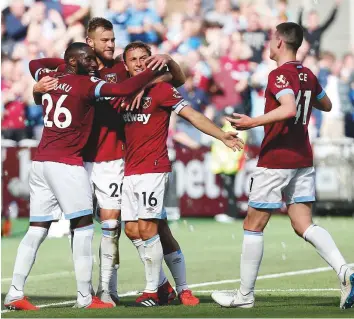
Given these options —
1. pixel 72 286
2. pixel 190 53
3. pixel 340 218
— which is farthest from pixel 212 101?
pixel 72 286

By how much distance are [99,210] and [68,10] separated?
1300 centimetres

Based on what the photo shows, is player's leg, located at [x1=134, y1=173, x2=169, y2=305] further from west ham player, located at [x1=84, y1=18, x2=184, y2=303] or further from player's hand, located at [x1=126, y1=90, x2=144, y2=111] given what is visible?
player's hand, located at [x1=126, y1=90, x2=144, y2=111]

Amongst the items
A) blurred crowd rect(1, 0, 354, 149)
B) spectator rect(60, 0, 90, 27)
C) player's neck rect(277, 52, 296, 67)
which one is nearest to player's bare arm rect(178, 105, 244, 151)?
player's neck rect(277, 52, 296, 67)

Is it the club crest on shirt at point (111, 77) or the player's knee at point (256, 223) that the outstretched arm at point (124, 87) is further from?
the player's knee at point (256, 223)

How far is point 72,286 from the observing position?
36.7 ft

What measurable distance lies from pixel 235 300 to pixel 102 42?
230 cm

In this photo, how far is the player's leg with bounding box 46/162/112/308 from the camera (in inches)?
354

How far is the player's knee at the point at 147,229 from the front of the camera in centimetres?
916

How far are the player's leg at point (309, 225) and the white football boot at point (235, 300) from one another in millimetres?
607

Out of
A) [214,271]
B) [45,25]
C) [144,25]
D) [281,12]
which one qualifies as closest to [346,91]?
[281,12]

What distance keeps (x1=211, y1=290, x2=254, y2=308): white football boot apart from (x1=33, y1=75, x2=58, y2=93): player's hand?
1.98m

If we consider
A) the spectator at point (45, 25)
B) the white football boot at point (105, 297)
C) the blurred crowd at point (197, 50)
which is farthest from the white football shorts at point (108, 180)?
the spectator at point (45, 25)

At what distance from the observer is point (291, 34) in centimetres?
887

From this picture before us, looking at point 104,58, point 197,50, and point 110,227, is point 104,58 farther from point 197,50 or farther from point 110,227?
point 197,50
